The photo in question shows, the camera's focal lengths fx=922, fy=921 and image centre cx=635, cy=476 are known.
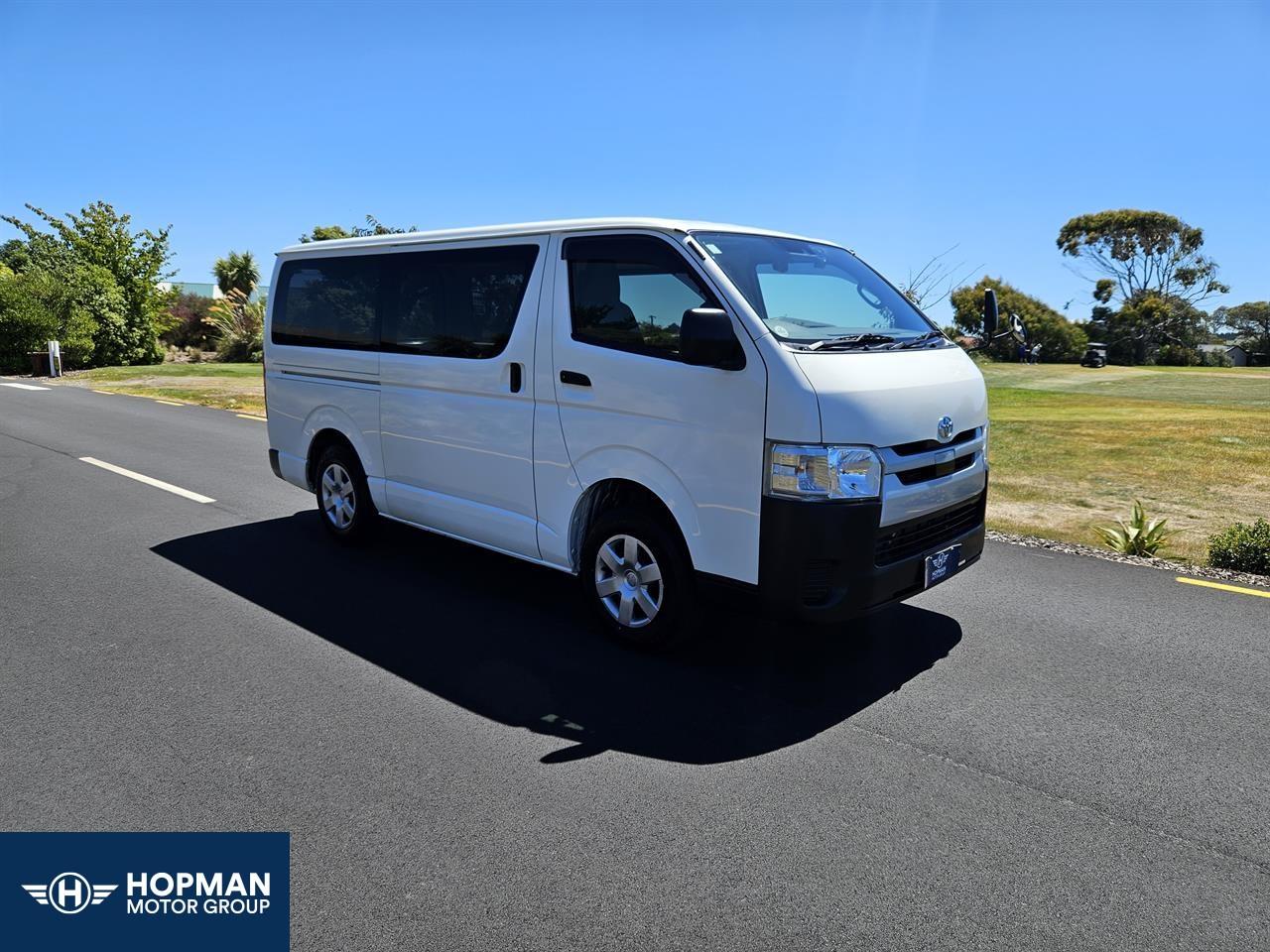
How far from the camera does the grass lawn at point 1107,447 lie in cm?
910

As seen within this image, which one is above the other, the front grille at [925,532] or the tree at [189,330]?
the tree at [189,330]

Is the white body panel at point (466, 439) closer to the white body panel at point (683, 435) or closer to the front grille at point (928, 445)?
the white body panel at point (683, 435)

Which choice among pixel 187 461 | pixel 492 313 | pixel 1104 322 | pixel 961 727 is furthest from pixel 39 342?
pixel 1104 322

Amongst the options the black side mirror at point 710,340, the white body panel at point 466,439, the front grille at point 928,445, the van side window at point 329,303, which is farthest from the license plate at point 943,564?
the van side window at point 329,303

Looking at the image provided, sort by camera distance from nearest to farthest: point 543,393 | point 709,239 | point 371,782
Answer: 1. point 371,782
2. point 709,239
3. point 543,393

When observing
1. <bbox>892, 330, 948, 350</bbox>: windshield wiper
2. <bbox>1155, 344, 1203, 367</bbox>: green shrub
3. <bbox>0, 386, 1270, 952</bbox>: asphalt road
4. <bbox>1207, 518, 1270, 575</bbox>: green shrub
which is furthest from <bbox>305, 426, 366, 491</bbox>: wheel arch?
<bbox>1155, 344, 1203, 367</bbox>: green shrub

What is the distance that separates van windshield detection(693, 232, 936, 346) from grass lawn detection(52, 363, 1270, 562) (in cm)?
370

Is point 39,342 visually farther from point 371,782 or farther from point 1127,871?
point 1127,871

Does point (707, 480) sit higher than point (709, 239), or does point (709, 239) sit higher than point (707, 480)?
point (709, 239)

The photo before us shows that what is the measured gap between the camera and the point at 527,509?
5348mm

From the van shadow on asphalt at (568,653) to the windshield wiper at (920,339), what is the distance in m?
1.63

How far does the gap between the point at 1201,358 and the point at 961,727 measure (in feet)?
172

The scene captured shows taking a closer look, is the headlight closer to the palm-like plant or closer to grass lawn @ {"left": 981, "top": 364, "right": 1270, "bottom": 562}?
the palm-like plant

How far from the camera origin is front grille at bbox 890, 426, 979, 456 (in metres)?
4.34
